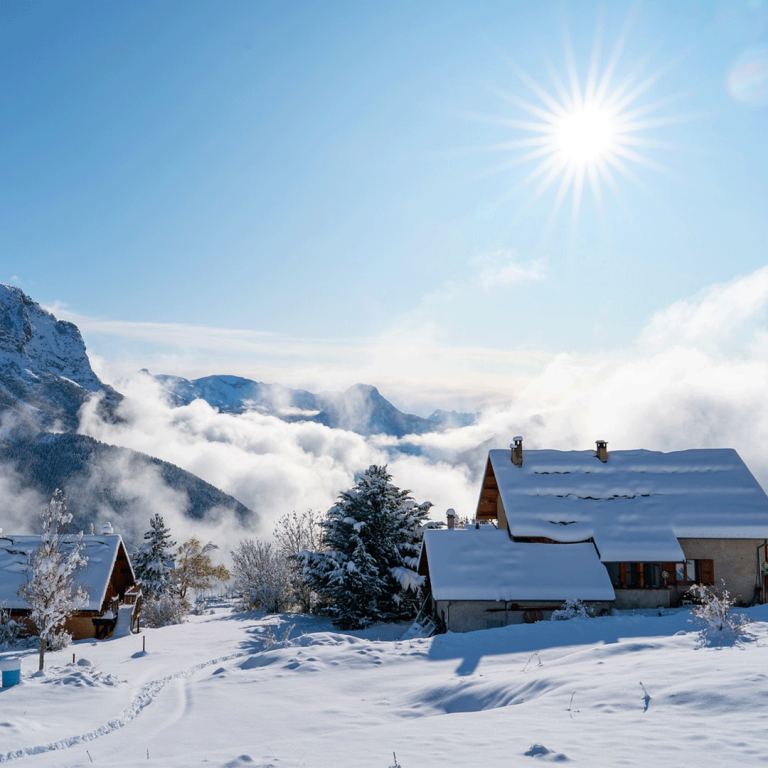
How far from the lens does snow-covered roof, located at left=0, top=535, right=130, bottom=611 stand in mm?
29047

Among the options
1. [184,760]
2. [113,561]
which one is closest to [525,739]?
[184,760]

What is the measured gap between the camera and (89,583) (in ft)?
98.0

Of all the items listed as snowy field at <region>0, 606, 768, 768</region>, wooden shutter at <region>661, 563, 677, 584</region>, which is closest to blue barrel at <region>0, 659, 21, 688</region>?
snowy field at <region>0, 606, 768, 768</region>

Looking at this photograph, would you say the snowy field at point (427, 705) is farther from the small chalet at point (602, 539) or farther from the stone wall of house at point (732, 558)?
the stone wall of house at point (732, 558)

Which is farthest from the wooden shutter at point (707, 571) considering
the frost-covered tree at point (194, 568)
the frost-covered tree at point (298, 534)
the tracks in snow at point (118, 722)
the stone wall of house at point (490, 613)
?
the frost-covered tree at point (194, 568)

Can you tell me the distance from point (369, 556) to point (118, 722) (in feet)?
60.0

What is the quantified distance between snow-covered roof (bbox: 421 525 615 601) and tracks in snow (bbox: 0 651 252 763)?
10084 millimetres

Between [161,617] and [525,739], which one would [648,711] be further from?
[161,617]

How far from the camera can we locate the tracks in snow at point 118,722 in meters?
11.3

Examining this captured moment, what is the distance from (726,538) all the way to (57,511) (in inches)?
1096

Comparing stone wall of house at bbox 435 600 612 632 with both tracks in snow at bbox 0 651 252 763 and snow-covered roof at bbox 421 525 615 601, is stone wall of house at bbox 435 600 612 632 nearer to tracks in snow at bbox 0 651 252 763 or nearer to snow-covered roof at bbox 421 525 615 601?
snow-covered roof at bbox 421 525 615 601

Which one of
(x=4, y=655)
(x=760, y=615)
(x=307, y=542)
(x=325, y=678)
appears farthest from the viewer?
(x=307, y=542)

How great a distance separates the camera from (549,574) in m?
24.4

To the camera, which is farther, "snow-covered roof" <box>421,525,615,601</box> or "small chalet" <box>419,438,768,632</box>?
"small chalet" <box>419,438,768,632</box>
